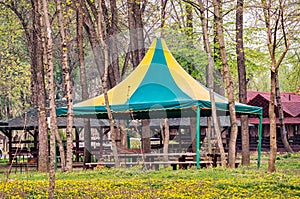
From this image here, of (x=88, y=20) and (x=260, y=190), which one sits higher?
(x=88, y=20)

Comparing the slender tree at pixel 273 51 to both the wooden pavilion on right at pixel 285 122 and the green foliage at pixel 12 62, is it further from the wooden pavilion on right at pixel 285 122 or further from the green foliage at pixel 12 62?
the wooden pavilion on right at pixel 285 122

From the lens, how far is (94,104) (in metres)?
18.4

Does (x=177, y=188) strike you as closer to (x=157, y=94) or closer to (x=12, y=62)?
(x=157, y=94)

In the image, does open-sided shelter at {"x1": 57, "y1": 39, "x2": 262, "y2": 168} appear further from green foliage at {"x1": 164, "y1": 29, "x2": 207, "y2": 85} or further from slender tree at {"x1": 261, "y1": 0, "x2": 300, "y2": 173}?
green foliage at {"x1": 164, "y1": 29, "x2": 207, "y2": 85}

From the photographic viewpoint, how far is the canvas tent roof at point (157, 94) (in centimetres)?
1730

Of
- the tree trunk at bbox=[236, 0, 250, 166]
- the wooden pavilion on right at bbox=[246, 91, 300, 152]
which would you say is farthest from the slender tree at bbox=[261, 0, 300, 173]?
the wooden pavilion on right at bbox=[246, 91, 300, 152]

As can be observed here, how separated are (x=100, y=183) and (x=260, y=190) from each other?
3.15 metres

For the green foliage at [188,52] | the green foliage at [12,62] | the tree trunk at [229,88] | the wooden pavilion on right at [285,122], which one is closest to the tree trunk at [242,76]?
the green foliage at [188,52]

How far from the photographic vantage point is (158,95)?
17.9 m

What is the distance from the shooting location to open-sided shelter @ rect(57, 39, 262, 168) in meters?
17.2

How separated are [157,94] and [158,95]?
0.29ft

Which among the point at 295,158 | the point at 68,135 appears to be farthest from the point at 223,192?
the point at 295,158

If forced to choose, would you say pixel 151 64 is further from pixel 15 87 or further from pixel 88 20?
pixel 15 87

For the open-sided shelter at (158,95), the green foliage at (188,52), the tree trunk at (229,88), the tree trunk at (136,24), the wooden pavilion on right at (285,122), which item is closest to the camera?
the tree trunk at (229,88)
